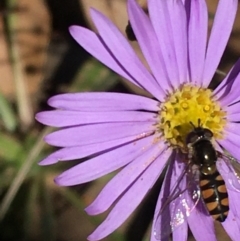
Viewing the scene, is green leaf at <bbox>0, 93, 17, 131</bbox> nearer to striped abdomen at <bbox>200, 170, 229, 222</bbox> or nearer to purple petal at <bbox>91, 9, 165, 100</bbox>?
purple petal at <bbox>91, 9, 165, 100</bbox>

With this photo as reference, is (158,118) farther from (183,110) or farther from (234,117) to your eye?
(234,117)

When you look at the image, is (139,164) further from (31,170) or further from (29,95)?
(29,95)

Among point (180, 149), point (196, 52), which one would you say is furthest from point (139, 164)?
point (196, 52)

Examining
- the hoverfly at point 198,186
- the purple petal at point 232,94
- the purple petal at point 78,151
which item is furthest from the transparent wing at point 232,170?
the purple petal at point 78,151

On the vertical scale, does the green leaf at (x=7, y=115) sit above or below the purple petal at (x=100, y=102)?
above

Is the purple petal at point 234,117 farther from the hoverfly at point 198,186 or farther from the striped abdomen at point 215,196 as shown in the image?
the striped abdomen at point 215,196

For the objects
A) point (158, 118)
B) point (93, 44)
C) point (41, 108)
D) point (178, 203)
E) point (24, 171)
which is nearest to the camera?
point (93, 44)

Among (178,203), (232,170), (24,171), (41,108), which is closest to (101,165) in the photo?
(178,203)
